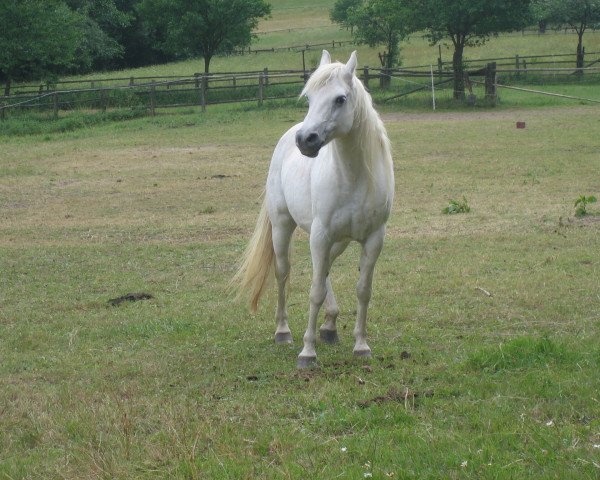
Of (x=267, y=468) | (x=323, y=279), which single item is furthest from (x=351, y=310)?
(x=267, y=468)

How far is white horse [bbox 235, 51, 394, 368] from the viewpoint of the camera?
5477mm

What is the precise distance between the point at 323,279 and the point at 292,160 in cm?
107

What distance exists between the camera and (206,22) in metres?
41.6

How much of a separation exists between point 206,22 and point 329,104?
1484 inches

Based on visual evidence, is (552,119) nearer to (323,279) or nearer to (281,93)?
(281,93)

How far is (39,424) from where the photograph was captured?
4.76 meters

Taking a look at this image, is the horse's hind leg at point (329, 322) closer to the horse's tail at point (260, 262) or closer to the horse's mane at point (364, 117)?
the horse's tail at point (260, 262)

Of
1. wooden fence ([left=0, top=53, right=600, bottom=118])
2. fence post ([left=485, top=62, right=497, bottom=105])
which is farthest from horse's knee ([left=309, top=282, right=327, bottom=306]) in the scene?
wooden fence ([left=0, top=53, right=600, bottom=118])

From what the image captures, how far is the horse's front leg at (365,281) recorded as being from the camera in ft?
19.5

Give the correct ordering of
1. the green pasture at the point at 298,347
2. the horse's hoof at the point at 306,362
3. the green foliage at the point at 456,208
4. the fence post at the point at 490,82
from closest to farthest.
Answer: the green pasture at the point at 298,347 → the horse's hoof at the point at 306,362 → the green foliage at the point at 456,208 → the fence post at the point at 490,82

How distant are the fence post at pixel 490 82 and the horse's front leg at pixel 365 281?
26.5 m

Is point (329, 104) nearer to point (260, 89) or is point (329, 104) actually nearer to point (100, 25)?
point (260, 89)

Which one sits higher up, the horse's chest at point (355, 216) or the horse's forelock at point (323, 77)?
the horse's forelock at point (323, 77)

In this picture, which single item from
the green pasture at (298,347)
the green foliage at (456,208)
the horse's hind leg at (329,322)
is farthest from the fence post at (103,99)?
the horse's hind leg at (329,322)
